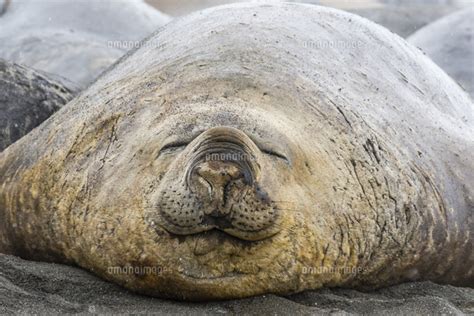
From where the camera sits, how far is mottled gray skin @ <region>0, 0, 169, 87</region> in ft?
29.1

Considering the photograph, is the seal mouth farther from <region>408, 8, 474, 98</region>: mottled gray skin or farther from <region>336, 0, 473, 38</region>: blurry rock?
<region>336, 0, 473, 38</region>: blurry rock

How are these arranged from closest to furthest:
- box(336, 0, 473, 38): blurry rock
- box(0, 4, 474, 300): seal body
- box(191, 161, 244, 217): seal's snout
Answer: box(191, 161, 244, 217): seal's snout < box(0, 4, 474, 300): seal body < box(336, 0, 473, 38): blurry rock

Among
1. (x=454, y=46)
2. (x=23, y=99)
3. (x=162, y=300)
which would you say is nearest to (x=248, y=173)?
(x=162, y=300)

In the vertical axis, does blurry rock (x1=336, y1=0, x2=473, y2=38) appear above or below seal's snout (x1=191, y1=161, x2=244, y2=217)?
above

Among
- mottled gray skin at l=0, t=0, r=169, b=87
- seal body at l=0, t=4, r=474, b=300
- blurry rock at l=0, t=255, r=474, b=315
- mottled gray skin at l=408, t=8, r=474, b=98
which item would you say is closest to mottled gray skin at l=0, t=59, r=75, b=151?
seal body at l=0, t=4, r=474, b=300

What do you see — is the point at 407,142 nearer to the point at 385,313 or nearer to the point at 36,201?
the point at 385,313

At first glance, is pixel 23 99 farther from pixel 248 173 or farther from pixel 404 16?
pixel 404 16

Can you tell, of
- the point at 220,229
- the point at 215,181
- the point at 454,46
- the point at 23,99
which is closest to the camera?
the point at 215,181

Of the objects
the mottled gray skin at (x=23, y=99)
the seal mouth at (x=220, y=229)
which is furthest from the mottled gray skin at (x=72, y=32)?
the seal mouth at (x=220, y=229)

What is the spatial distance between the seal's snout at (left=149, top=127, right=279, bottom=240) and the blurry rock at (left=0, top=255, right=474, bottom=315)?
290 millimetres

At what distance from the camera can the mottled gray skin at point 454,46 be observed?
371 inches

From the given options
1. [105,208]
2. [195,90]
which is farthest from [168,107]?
[105,208]

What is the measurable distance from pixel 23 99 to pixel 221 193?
294cm

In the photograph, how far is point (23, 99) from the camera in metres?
6.72
